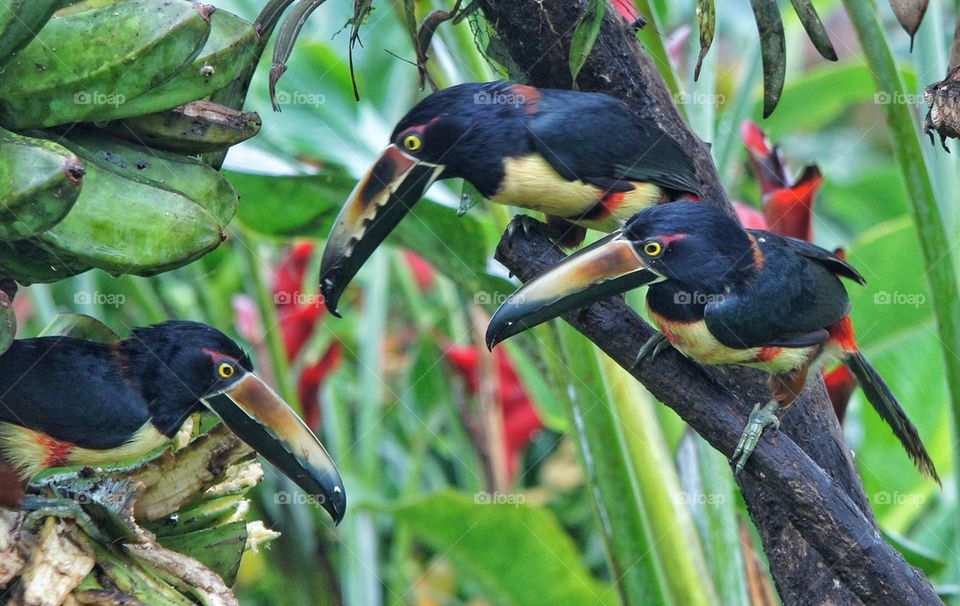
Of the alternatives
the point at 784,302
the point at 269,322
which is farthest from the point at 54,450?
the point at 269,322

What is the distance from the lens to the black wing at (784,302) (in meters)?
1.02

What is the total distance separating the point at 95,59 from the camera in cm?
77

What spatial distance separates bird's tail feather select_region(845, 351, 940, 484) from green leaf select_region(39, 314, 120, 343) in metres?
0.81

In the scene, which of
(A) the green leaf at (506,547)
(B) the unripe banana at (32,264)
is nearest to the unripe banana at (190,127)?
(B) the unripe banana at (32,264)

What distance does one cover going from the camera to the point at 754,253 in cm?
108

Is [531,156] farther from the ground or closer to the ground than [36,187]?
closer to the ground

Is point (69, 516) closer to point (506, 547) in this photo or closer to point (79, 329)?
point (79, 329)

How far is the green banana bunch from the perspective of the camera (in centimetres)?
71

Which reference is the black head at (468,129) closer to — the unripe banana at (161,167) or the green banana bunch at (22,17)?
the unripe banana at (161,167)

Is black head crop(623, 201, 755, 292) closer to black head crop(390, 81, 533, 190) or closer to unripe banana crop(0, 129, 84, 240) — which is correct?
black head crop(390, 81, 533, 190)

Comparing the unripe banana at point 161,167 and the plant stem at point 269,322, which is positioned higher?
the unripe banana at point 161,167

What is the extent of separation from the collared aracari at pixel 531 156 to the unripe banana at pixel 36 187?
313mm

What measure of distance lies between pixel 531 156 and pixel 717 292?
0.23 m

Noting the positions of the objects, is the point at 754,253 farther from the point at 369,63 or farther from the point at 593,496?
the point at 369,63
